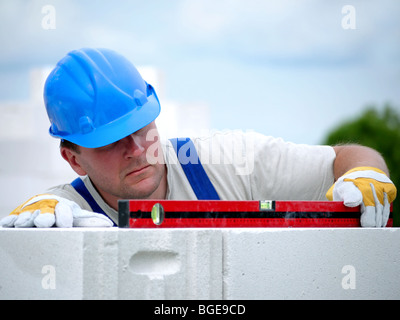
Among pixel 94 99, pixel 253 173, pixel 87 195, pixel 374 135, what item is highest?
pixel 94 99

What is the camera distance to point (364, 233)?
261 cm

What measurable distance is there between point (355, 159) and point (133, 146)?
4.98 feet

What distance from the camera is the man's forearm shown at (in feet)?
12.1

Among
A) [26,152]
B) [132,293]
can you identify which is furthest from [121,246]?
[26,152]

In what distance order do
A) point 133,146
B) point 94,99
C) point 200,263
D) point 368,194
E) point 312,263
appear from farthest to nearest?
point 133,146
point 94,99
point 368,194
point 312,263
point 200,263

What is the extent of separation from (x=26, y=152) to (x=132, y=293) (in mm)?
13775

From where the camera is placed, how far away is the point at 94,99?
142 inches

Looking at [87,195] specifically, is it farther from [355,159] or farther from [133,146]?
[355,159]

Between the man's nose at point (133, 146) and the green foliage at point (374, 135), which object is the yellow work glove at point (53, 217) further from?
the green foliage at point (374, 135)

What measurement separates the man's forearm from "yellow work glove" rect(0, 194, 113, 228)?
5.69ft

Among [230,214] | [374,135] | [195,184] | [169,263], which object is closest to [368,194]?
[230,214]

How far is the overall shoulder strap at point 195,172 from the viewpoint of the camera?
13.4 ft

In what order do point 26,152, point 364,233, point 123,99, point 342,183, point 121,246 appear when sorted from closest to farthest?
point 121,246 < point 364,233 < point 342,183 < point 123,99 < point 26,152
